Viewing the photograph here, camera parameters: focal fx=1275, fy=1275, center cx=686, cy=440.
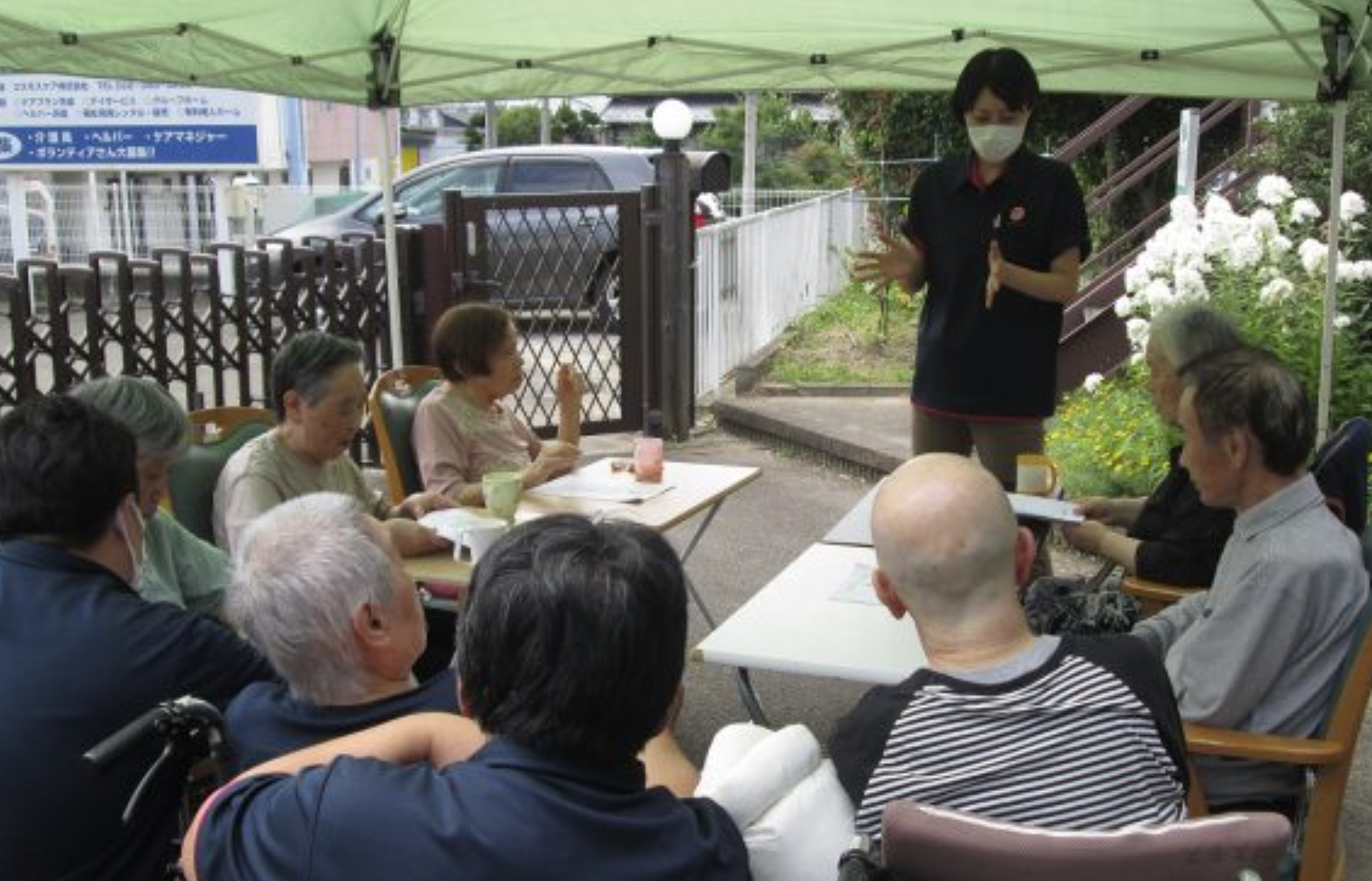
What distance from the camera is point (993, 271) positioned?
3529 mm

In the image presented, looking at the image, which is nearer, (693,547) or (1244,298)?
(693,547)

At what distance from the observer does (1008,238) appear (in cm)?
363

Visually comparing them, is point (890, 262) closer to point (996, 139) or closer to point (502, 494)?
point (996, 139)

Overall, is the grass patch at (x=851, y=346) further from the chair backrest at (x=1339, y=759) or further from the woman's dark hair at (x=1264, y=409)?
the chair backrest at (x=1339, y=759)

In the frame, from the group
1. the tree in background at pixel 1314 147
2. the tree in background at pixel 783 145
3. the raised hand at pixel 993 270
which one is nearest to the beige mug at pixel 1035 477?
the raised hand at pixel 993 270

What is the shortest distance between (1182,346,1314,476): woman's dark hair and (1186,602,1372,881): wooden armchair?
301mm

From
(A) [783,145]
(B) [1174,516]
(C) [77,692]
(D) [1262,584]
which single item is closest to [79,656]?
(C) [77,692]

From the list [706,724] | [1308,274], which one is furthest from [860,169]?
[706,724]

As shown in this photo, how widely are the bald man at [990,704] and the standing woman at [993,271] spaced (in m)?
2.06

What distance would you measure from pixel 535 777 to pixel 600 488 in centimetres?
236

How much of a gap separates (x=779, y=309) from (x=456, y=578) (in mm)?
7682

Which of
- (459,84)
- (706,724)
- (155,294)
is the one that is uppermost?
(459,84)

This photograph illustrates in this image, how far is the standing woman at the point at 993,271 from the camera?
354 centimetres

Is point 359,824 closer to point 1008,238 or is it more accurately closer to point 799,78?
point 1008,238
